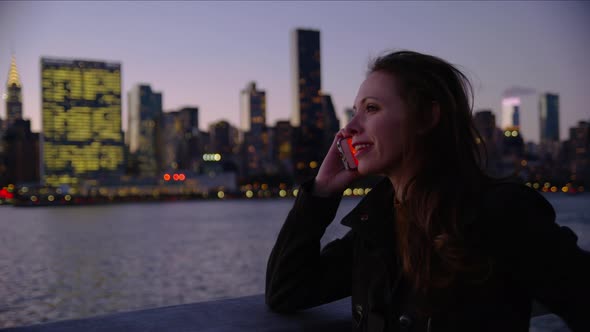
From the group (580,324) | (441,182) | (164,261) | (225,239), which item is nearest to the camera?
(580,324)

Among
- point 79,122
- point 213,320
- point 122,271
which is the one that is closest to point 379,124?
point 213,320

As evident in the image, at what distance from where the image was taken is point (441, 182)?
1.48 meters

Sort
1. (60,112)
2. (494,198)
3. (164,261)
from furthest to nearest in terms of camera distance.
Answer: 1. (60,112)
2. (164,261)
3. (494,198)

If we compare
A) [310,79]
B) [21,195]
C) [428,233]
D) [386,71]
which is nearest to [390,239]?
[428,233]

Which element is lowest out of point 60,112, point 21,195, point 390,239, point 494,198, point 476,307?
point 21,195

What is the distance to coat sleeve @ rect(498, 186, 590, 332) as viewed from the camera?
48.1 inches

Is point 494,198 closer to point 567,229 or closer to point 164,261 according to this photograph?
point 567,229

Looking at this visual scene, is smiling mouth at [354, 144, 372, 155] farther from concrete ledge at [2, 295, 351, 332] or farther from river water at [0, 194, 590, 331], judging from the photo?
river water at [0, 194, 590, 331]

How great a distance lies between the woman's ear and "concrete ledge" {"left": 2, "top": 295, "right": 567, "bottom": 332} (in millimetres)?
773

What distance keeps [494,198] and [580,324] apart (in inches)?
12.6

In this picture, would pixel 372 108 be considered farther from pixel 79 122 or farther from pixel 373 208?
pixel 79 122

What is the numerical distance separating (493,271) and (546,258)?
0.45ft

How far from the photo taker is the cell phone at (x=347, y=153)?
1842 millimetres

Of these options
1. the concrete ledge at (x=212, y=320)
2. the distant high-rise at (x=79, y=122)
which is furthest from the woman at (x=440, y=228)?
the distant high-rise at (x=79, y=122)
